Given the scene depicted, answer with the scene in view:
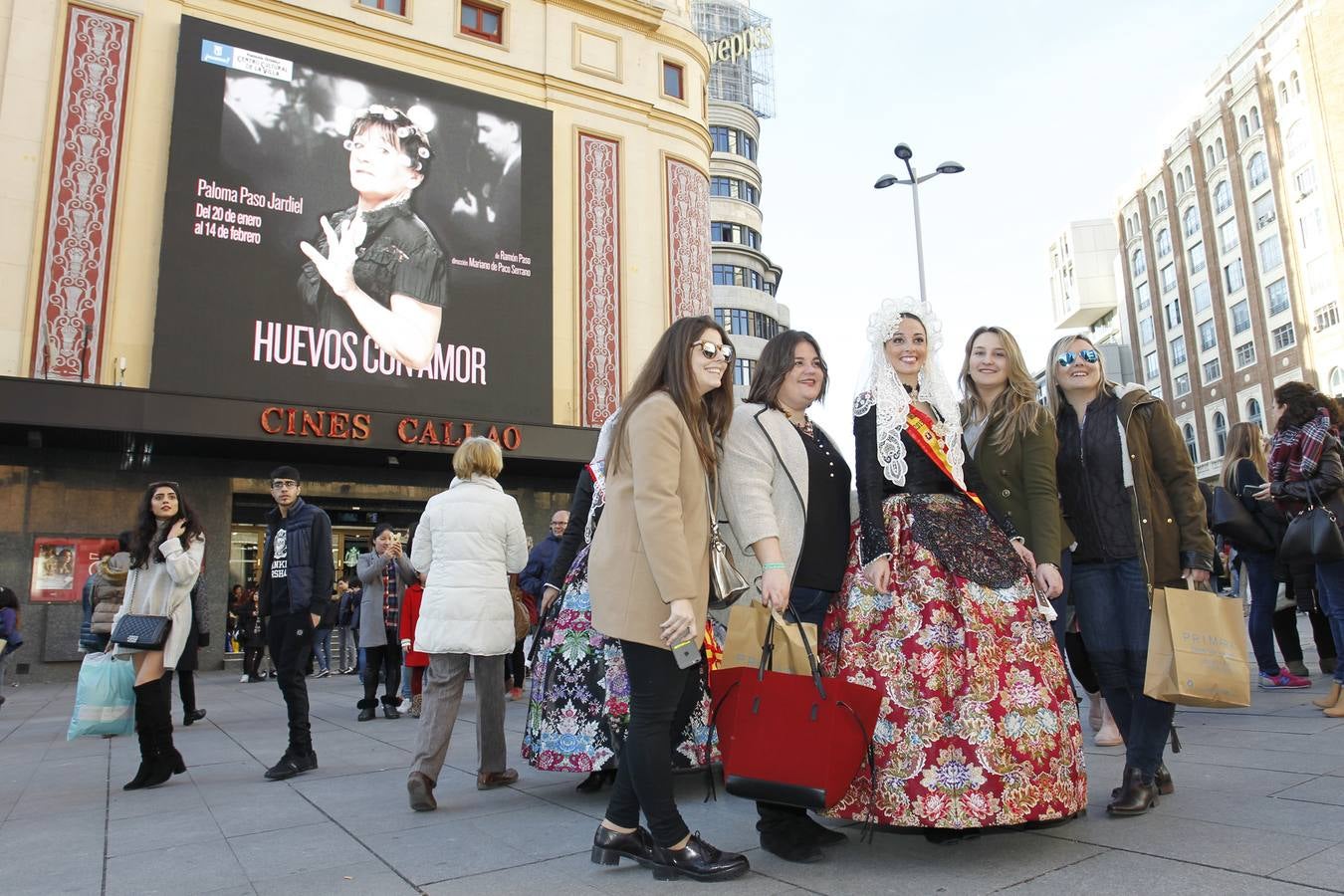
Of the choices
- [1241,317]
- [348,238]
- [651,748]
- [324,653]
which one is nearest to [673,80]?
[348,238]

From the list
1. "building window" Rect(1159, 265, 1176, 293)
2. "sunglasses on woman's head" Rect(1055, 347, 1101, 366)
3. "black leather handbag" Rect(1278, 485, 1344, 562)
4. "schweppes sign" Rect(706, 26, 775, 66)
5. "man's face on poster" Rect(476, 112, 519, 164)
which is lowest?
"black leather handbag" Rect(1278, 485, 1344, 562)

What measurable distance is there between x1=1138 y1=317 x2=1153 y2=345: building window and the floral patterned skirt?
213 ft

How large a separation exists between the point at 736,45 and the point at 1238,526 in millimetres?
47767

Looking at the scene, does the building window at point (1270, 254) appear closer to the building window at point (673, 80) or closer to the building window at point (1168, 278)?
the building window at point (1168, 278)

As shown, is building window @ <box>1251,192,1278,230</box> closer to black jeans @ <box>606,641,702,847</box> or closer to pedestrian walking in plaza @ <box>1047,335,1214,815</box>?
pedestrian walking in plaza @ <box>1047,335,1214,815</box>

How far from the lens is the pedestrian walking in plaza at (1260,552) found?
6.71m

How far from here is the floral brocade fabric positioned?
2.93 m

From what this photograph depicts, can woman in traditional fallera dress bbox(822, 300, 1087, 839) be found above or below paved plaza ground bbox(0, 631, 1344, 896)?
above

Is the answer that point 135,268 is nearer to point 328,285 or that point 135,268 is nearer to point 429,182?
point 328,285

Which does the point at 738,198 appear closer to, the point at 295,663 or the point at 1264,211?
the point at 1264,211

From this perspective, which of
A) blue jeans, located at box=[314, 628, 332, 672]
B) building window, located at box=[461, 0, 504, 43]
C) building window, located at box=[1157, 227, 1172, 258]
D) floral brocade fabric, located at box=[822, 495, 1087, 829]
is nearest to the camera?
floral brocade fabric, located at box=[822, 495, 1087, 829]

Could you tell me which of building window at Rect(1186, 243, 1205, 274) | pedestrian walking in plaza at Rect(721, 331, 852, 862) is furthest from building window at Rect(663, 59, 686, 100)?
building window at Rect(1186, 243, 1205, 274)

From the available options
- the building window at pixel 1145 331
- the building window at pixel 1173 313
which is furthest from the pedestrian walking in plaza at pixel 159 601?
the building window at pixel 1145 331

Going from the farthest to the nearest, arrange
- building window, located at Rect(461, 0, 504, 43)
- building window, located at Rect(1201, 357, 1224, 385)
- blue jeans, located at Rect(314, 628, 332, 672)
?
building window, located at Rect(1201, 357, 1224, 385), building window, located at Rect(461, 0, 504, 43), blue jeans, located at Rect(314, 628, 332, 672)
